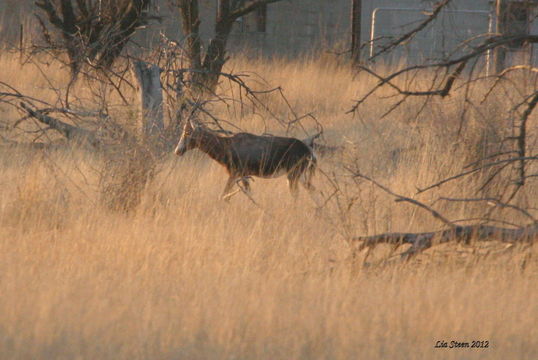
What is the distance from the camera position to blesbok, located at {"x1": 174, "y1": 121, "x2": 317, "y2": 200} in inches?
297

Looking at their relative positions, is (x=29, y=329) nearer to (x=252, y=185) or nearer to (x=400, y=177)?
(x=252, y=185)

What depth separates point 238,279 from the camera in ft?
16.2

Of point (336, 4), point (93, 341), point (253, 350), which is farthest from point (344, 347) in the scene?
point (336, 4)

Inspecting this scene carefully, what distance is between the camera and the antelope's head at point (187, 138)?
25.1 ft

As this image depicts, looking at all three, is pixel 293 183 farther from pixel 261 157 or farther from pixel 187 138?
pixel 187 138

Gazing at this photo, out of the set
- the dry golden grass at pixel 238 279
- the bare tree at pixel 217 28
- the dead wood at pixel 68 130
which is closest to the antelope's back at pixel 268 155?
the dry golden grass at pixel 238 279

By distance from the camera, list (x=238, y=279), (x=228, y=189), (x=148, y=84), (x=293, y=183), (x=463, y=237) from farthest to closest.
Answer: (x=148, y=84) → (x=293, y=183) → (x=228, y=189) → (x=463, y=237) → (x=238, y=279)

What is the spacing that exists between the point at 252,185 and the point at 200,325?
172 inches

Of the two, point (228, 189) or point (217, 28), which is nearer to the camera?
point (228, 189)

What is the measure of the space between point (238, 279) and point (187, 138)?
2.97m

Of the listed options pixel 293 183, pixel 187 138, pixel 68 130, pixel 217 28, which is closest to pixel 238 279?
pixel 293 183

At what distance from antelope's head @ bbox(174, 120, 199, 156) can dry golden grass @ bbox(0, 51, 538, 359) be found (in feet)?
1.13

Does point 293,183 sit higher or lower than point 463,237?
lower

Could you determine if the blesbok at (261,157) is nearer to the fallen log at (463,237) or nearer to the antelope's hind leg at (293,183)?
the antelope's hind leg at (293,183)
